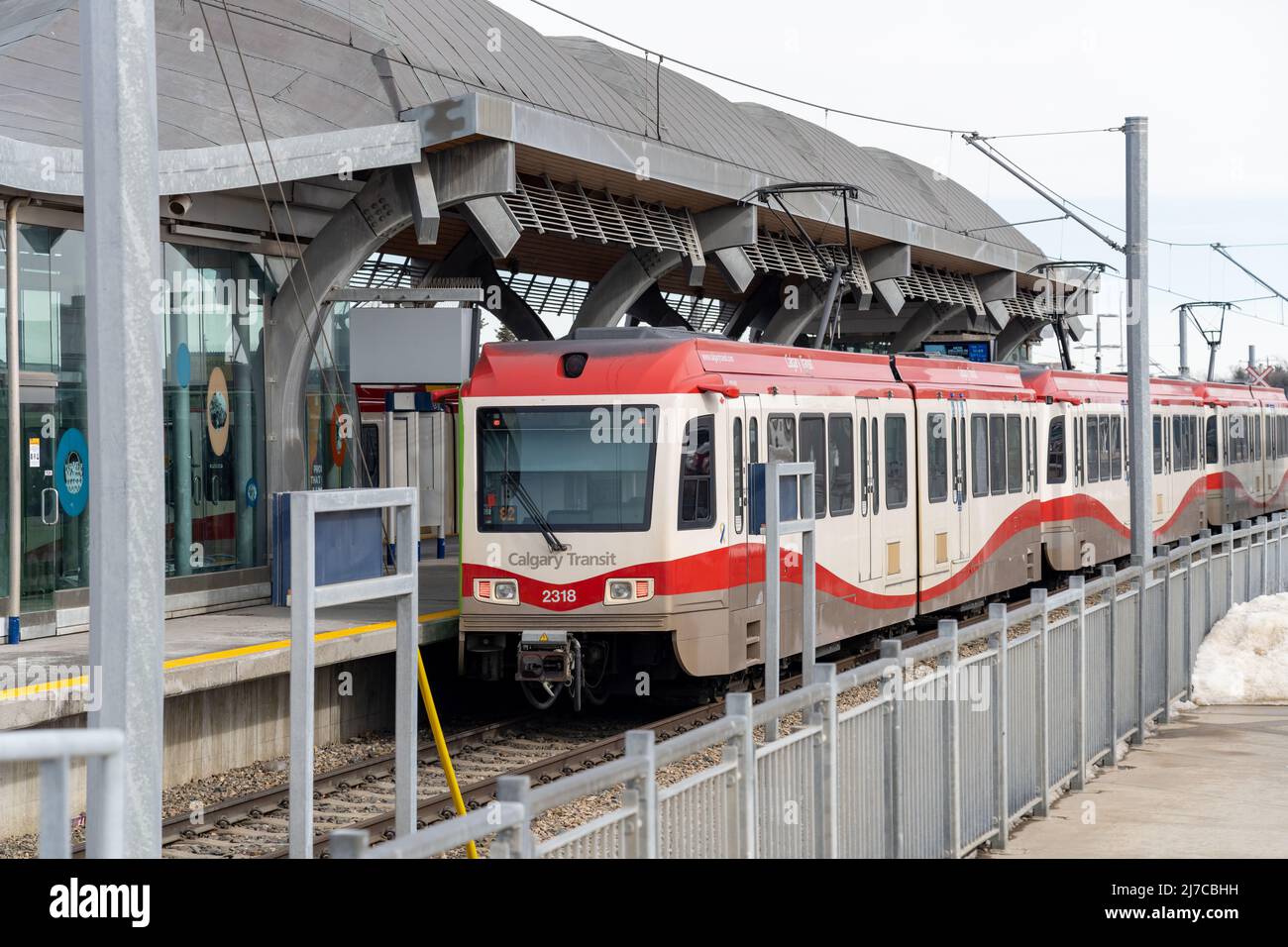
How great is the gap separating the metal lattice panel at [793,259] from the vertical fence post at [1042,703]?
527 inches

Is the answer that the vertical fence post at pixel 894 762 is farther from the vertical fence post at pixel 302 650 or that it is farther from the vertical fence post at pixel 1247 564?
the vertical fence post at pixel 1247 564

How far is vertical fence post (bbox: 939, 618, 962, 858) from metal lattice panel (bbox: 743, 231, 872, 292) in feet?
48.7

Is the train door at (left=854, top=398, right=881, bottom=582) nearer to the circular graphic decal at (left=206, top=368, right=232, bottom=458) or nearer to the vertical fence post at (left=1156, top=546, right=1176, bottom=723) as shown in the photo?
the vertical fence post at (left=1156, top=546, right=1176, bottom=723)

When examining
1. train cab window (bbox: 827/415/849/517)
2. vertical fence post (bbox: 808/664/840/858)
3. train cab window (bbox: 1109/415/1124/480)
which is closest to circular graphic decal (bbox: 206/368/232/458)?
train cab window (bbox: 827/415/849/517)

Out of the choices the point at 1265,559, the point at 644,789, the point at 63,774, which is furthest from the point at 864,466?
the point at 63,774

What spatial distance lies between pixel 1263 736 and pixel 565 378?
20.5ft

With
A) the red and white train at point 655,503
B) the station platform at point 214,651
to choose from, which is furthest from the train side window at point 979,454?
the station platform at point 214,651

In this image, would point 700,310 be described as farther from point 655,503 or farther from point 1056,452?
point 655,503

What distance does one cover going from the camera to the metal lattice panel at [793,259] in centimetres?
2476

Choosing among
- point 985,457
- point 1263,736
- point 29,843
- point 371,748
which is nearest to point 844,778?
point 29,843

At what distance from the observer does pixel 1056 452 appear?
2303 centimetres

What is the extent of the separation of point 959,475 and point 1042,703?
888cm

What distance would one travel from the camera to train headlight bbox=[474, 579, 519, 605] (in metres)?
13.5

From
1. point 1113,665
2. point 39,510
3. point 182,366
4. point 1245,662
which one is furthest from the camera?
point 182,366
